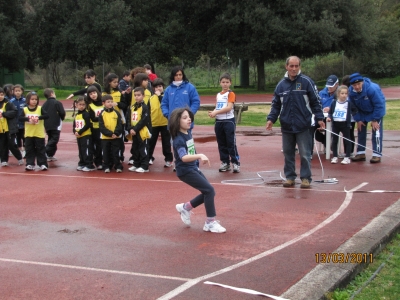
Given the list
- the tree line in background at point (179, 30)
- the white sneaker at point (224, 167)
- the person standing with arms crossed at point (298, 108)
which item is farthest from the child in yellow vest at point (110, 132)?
the tree line in background at point (179, 30)

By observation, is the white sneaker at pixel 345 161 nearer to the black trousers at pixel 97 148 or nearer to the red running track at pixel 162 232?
the red running track at pixel 162 232

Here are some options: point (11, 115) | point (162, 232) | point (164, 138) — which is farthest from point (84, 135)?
point (162, 232)

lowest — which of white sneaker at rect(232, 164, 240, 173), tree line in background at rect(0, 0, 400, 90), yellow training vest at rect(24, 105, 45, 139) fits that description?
white sneaker at rect(232, 164, 240, 173)

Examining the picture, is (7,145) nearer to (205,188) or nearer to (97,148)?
(97,148)

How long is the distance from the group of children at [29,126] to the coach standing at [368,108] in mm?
6458

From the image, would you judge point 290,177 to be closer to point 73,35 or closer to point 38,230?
point 38,230

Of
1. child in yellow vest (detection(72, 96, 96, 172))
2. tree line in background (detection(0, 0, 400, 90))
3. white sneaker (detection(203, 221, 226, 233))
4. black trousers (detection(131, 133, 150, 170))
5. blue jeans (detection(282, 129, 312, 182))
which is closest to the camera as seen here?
white sneaker (detection(203, 221, 226, 233))

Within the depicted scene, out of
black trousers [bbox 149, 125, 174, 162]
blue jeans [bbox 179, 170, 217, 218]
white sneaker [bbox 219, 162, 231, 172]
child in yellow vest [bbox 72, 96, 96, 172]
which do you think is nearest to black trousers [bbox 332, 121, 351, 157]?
white sneaker [bbox 219, 162, 231, 172]

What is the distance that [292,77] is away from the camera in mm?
9320

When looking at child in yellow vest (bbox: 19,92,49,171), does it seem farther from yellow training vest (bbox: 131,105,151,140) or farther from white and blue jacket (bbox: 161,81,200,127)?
white and blue jacket (bbox: 161,81,200,127)

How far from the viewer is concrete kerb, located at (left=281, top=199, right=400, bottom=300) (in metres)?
4.85

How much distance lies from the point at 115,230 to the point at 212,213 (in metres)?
1.21

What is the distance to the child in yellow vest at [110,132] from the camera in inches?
458
